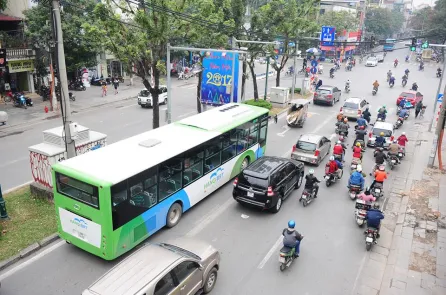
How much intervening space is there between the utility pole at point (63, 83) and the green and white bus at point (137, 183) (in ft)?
7.01

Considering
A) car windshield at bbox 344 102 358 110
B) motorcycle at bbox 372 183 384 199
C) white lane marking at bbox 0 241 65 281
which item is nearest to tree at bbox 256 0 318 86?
car windshield at bbox 344 102 358 110

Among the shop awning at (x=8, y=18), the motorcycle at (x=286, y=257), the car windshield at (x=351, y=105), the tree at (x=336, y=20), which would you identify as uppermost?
the tree at (x=336, y=20)

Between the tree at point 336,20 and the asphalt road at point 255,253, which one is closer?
the asphalt road at point 255,253

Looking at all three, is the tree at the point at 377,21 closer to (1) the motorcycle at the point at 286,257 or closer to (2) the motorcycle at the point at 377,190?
(2) the motorcycle at the point at 377,190

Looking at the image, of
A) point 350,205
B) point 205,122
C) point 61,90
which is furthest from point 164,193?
point 350,205

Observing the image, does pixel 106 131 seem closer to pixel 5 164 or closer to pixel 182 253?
pixel 5 164

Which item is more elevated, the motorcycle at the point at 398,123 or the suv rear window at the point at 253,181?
the suv rear window at the point at 253,181

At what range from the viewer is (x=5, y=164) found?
1759cm

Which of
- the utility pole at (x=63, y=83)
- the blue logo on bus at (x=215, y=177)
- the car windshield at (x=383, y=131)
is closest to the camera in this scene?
the utility pole at (x=63, y=83)

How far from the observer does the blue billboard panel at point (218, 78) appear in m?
22.0

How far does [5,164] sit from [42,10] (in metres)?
16.4

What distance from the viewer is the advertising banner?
30.5 m

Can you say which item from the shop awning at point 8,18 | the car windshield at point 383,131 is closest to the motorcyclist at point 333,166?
the car windshield at point 383,131

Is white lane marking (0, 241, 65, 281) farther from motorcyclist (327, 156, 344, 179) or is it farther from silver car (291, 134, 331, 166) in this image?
silver car (291, 134, 331, 166)
